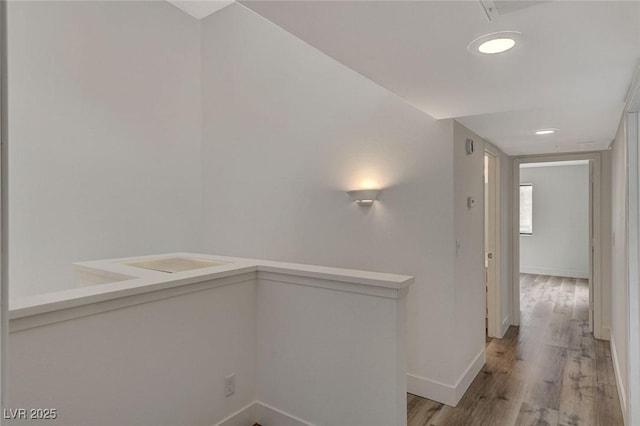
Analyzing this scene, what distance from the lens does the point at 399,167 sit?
3.04 m

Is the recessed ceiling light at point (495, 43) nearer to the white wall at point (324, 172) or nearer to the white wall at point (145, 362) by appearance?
the white wall at point (324, 172)

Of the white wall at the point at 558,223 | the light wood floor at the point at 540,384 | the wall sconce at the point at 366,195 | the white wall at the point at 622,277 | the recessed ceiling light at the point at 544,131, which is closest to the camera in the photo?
the white wall at the point at 622,277

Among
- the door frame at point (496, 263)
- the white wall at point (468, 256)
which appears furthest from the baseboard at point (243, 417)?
the door frame at point (496, 263)

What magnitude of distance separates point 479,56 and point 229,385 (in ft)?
7.31

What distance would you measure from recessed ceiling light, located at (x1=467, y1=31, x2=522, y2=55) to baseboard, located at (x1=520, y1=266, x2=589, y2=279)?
24.3 ft

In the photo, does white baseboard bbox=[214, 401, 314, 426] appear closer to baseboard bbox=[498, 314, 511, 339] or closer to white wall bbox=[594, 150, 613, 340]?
baseboard bbox=[498, 314, 511, 339]

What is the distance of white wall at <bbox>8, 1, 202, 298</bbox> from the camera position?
10.8ft

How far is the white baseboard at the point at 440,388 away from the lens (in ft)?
9.17

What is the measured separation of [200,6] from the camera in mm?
4637

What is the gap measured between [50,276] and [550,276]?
8.25m

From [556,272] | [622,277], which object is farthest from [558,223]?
[622,277]

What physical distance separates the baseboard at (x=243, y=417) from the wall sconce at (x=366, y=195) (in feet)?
A: 5.65

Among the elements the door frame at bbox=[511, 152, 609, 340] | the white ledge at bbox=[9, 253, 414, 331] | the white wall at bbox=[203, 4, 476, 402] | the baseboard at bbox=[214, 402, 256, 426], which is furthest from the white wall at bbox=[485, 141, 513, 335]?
the baseboard at bbox=[214, 402, 256, 426]

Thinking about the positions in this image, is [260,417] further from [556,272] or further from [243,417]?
[556,272]
